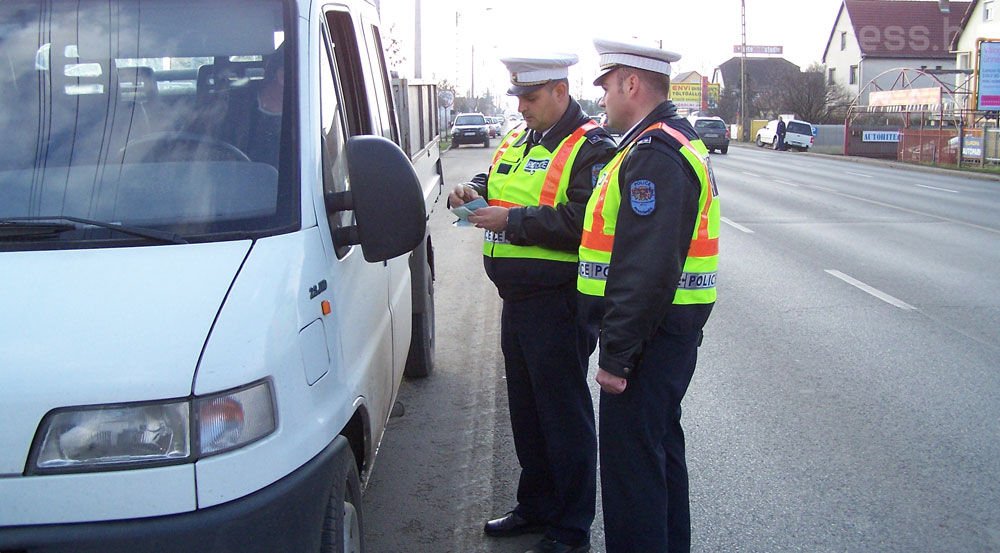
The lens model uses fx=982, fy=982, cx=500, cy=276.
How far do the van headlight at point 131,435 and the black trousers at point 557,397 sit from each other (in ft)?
5.12

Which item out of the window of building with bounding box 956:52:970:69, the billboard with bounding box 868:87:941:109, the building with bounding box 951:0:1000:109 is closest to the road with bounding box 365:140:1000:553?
the billboard with bounding box 868:87:941:109

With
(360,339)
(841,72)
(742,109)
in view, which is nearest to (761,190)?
(360,339)

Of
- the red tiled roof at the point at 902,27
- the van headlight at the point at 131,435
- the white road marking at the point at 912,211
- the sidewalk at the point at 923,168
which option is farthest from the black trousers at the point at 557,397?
the red tiled roof at the point at 902,27

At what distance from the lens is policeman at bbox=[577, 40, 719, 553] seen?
2848mm

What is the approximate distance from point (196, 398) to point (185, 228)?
24.2 inches

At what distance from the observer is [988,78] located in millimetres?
34125

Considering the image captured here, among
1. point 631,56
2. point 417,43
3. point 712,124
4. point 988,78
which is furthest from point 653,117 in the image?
point 712,124

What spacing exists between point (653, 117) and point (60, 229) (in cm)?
176

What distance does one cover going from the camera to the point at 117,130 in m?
2.92

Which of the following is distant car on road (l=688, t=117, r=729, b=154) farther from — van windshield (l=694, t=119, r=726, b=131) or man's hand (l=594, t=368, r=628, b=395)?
man's hand (l=594, t=368, r=628, b=395)

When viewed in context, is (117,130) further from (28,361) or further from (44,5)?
(28,361)

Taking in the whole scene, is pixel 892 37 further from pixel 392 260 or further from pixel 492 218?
pixel 492 218

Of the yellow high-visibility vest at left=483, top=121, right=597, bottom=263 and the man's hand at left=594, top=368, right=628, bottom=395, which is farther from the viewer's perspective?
the yellow high-visibility vest at left=483, top=121, right=597, bottom=263

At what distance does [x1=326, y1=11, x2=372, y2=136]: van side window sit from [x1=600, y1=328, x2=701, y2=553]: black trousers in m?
1.57
